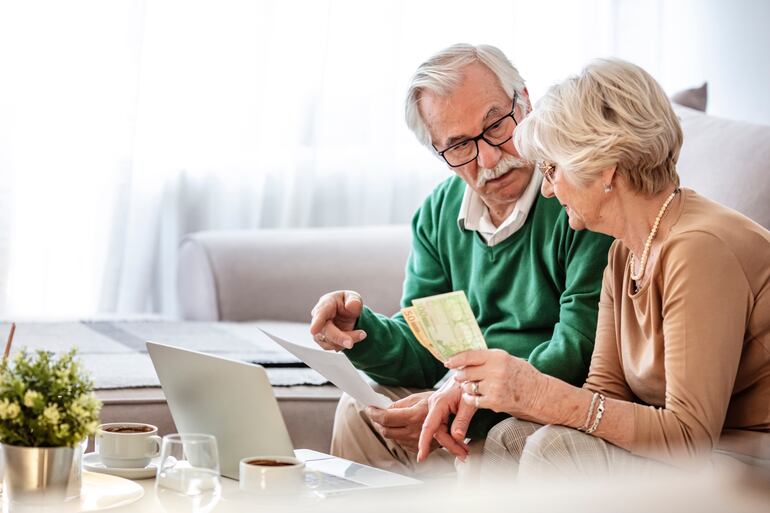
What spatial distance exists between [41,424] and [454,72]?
3.38 ft

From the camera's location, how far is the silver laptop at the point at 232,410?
1.34m

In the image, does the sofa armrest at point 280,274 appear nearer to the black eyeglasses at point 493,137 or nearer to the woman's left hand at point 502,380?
the black eyeglasses at point 493,137

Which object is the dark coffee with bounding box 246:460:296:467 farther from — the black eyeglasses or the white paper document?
the black eyeglasses

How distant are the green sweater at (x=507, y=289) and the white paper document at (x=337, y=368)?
197 mm

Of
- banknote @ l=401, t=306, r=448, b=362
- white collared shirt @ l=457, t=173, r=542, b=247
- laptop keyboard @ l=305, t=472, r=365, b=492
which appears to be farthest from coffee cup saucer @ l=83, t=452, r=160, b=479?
white collared shirt @ l=457, t=173, r=542, b=247

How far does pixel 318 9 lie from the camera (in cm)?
358

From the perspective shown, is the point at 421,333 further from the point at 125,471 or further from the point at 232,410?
the point at 125,471

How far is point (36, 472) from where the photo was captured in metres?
1.12

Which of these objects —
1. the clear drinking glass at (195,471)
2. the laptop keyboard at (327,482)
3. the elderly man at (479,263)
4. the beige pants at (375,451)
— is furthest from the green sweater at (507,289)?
the clear drinking glass at (195,471)

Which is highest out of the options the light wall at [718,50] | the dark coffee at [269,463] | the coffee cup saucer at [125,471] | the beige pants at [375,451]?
the light wall at [718,50]

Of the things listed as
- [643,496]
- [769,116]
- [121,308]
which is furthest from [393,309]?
[643,496]

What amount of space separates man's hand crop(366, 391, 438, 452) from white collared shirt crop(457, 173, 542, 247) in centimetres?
33

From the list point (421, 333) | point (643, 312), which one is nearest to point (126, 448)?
point (421, 333)

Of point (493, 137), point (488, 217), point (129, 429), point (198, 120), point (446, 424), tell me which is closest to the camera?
point (129, 429)
